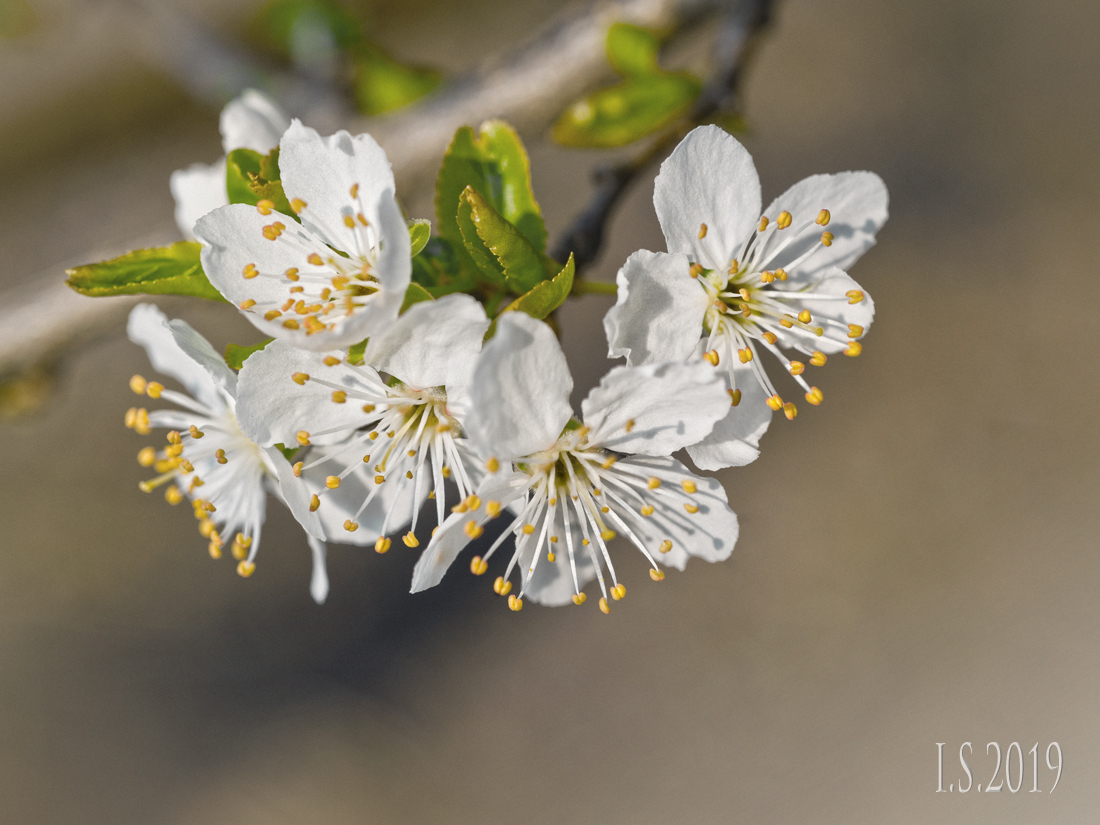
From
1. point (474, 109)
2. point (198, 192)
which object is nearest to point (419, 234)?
point (198, 192)

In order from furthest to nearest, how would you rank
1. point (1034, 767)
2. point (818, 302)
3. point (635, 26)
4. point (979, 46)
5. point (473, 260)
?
point (979, 46), point (1034, 767), point (635, 26), point (818, 302), point (473, 260)

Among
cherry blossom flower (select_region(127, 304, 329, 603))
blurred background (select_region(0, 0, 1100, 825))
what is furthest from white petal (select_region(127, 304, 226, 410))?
blurred background (select_region(0, 0, 1100, 825))

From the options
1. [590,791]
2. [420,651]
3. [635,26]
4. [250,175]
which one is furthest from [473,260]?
[590,791]

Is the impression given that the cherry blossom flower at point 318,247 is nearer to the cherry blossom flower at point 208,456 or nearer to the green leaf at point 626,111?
the cherry blossom flower at point 208,456

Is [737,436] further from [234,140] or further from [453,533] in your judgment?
[234,140]

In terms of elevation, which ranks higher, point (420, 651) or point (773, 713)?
point (773, 713)

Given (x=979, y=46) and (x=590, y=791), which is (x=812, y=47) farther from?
(x=590, y=791)

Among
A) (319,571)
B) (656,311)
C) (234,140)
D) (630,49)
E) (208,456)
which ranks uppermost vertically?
(630,49)
